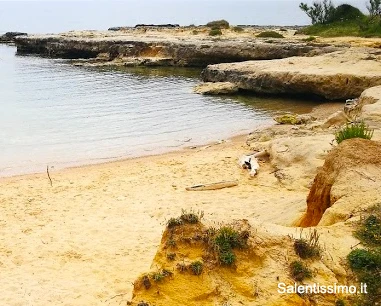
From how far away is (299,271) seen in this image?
5.27 m

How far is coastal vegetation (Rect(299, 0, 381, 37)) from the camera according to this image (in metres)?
45.5

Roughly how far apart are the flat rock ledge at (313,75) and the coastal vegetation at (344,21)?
15.3 metres

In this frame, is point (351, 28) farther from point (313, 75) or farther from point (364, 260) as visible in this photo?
point (364, 260)

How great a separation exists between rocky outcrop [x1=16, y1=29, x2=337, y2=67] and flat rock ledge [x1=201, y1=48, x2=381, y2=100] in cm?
643

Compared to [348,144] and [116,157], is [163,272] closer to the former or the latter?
[348,144]

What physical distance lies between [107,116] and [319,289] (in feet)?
66.4

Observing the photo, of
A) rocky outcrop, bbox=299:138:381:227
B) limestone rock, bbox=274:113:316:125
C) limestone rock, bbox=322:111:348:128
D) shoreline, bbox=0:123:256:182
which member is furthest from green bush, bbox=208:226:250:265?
limestone rock, bbox=274:113:316:125

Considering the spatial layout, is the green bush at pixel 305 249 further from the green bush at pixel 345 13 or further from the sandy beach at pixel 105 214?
the green bush at pixel 345 13

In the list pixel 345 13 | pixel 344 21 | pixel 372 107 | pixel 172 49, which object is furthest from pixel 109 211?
pixel 345 13

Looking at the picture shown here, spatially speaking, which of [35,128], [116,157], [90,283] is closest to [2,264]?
[90,283]

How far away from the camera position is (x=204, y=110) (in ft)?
84.1

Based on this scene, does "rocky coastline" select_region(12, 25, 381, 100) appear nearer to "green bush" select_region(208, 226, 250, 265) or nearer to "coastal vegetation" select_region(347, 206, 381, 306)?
"coastal vegetation" select_region(347, 206, 381, 306)

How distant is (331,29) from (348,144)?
45246mm

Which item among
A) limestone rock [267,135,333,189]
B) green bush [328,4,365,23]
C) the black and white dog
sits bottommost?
the black and white dog
